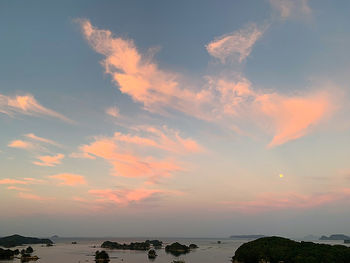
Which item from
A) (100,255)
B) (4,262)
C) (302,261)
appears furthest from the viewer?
(100,255)

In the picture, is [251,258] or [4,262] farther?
[4,262]

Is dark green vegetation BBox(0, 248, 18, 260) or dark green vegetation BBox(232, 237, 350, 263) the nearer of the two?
dark green vegetation BBox(232, 237, 350, 263)

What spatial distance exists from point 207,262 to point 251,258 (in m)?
31.6

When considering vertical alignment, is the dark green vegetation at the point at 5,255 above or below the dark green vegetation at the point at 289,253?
below

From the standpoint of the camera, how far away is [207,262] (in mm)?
135750

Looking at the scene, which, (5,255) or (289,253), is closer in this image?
(289,253)

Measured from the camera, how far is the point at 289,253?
9831cm

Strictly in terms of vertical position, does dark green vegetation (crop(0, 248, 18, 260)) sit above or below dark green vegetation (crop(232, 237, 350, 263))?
below

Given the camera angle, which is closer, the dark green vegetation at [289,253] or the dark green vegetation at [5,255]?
the dark green vegetation at [289,253]

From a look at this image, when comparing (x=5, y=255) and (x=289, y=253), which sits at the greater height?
(x=289, y=253)

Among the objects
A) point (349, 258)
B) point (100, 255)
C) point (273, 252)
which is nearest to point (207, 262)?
point (273, 252)

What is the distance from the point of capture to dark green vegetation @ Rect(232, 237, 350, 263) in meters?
87.1

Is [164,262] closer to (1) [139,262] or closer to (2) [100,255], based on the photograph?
(1) [139,262]

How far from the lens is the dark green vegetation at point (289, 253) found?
286 ft
